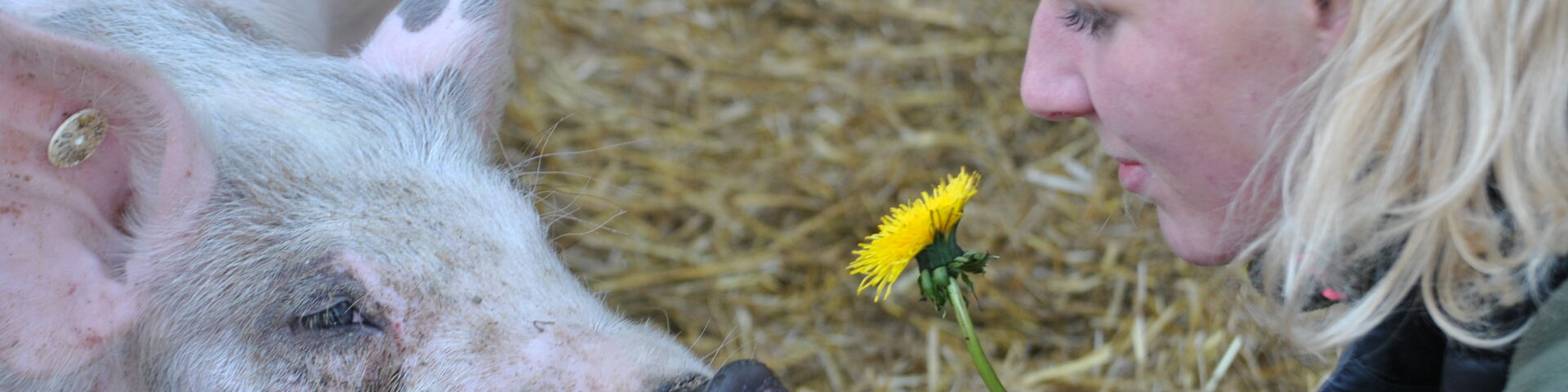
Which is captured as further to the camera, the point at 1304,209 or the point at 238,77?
the point at 238,77

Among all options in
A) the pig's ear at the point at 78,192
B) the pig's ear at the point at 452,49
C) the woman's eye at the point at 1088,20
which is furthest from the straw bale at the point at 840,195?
the woman's eye at the point at 1088,20

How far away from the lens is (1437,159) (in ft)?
3.75

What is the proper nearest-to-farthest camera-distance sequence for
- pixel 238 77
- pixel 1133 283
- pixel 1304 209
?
pixel 1304 209 < pixel 238 77 < pixel 1133 283

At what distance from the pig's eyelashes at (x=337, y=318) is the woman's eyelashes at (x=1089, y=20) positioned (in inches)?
31.1

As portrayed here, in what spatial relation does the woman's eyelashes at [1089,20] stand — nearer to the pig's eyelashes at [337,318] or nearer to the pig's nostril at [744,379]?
the pig's nostril at [744,379]

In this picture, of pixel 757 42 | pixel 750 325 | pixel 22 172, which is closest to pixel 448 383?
pixel 22 172

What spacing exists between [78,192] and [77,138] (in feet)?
0.24

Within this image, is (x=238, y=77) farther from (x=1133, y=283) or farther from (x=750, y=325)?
(x=1133, y=283)

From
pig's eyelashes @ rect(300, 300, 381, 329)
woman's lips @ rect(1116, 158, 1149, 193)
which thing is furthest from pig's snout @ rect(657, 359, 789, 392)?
woman's lips @ rect(1116, 158, 1149, 193)

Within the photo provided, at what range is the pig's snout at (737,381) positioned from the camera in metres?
1.35

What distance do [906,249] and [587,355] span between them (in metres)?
0.35

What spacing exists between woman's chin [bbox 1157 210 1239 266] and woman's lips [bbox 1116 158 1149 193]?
0.13 feet

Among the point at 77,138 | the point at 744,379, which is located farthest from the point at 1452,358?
the point at 77,138

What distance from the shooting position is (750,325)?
2885 mm
